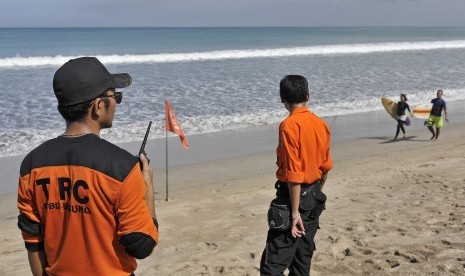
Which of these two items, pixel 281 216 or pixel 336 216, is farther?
pixel 336 216

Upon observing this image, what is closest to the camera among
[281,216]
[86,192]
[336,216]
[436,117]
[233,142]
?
[86,192]

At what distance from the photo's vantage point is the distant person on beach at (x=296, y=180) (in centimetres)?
354

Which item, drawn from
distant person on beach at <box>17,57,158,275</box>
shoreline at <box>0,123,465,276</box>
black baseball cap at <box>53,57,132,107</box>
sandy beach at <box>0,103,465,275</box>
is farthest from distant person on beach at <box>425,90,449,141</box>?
black baseball cap at <box>53,57,132,107</box>

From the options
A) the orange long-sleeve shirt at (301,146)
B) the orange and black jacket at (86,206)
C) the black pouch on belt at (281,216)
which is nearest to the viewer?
the orange and black jacket at (86,206)

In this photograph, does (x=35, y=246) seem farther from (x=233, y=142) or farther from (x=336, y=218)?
(x=233, y=142)

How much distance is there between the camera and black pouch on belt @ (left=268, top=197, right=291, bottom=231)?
143 inches

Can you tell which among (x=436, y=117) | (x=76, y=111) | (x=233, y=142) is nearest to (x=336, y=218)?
(x=76, y=111)

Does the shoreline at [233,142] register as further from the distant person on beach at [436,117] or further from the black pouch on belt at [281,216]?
the black pouch on belt at [281,216]

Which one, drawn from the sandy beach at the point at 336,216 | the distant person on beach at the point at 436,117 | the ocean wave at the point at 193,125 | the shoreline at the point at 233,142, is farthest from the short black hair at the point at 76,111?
the distant person on beach at the point at 436,117

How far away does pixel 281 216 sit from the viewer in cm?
364

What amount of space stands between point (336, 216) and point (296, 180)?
374 cm

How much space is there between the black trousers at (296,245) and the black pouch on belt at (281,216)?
6 centimetres

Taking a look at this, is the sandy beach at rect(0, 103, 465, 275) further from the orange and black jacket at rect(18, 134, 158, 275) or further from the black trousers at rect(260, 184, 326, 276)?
the orange and black jacket at rect(18, 134, 158, 275)

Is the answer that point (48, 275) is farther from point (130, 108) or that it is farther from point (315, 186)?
point (130, 108)
